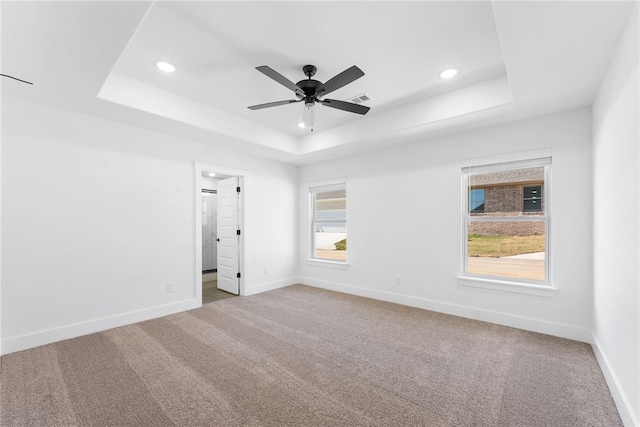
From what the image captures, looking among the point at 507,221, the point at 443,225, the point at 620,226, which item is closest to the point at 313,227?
the point at 443,225

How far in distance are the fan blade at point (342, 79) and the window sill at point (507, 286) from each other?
116 inches

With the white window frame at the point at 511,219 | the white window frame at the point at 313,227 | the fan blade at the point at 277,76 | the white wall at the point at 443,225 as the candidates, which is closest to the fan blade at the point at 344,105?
the fan blade at the point at 277,76

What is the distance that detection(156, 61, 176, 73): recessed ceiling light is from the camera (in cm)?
266

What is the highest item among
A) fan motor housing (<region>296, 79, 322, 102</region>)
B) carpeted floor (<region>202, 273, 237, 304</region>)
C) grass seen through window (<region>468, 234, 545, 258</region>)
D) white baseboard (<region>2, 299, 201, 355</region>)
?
fan motor housing (<region>296, 79, 322, 102</region>)

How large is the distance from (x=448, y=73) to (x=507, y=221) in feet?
6.54

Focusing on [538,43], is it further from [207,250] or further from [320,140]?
[207,250]

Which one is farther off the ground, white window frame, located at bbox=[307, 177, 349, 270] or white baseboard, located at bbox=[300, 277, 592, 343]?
white window frame, located at bbox=[307, 177, 349, 270]

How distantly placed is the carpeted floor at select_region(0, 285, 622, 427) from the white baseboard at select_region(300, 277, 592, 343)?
0.46 feet

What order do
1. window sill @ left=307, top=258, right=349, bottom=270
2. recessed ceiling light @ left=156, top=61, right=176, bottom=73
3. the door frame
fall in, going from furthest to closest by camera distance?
window sill @ left=307, top=258, right=349, bottom=270
the door frame
recessed ceiling light @ left=156, top=61, right=176, bottom=73

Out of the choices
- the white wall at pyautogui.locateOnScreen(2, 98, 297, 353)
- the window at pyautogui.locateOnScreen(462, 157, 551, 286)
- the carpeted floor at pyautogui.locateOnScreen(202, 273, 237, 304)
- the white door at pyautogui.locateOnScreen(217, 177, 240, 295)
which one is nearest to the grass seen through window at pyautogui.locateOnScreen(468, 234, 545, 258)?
the window at pyautogui.locateOnScreen(462, 157, 551, 286)

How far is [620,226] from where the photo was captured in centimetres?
196

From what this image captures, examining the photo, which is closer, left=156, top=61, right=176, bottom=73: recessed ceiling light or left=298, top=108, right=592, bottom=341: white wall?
left=156, top=61, right=176, bottom=73: recessed ceiling light

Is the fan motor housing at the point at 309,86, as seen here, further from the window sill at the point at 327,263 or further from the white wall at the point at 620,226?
the window sill at the point at 327,263

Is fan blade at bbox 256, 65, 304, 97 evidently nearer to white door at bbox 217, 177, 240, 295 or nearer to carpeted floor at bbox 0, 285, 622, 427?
carpeted floor at bbox 0, 285, 622, 427
